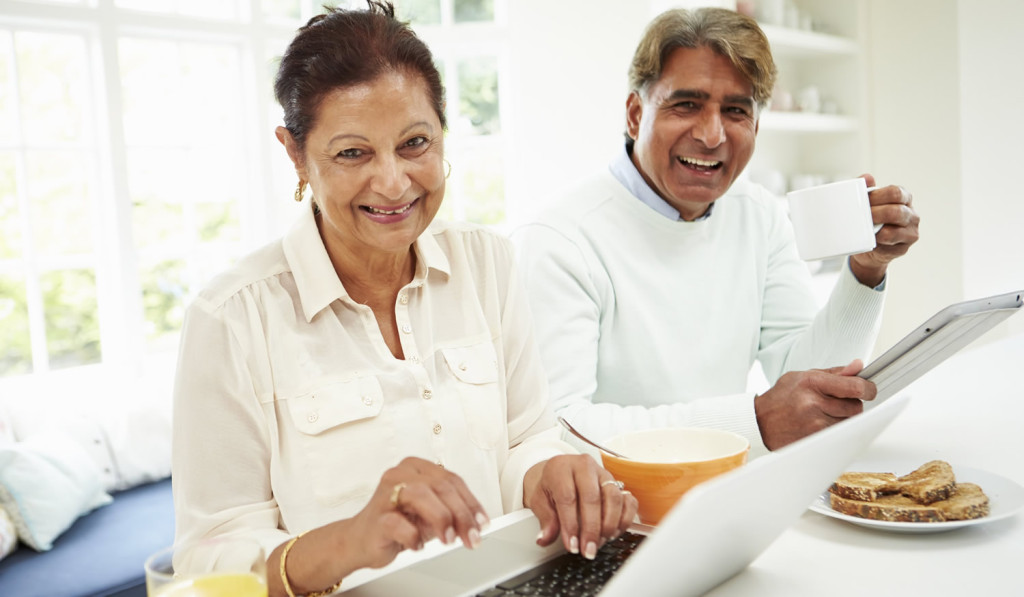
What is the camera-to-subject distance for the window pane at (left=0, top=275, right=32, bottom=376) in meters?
3.26

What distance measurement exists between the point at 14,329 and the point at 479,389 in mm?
2714

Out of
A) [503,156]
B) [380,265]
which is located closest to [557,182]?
[503,156]

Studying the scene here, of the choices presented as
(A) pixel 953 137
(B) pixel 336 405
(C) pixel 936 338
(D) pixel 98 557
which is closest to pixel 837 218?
(C) pixel 936 338

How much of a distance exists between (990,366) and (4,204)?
3.30 metres

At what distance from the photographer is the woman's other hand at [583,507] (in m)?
0.87

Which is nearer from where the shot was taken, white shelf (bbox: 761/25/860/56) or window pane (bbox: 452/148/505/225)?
white shelf (bbox: 761/25/860/56)

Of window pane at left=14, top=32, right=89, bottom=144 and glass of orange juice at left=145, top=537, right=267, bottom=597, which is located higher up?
window pane at left=14, top=32, right=89, bottom=144

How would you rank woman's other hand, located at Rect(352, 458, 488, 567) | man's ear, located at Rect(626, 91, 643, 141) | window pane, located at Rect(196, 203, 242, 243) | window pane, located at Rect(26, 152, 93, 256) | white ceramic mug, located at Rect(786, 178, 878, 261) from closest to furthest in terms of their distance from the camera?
woman's other hand, located at Rect(352, 458, 488, 567), white ceramic mug, located at Rect(786, 178, 878, 261), man's ear, located at Rect(626, 91, 643, 141), window pane, located at Rect(26, 152, 93, 256), window pane, located at Rect(196, 203, 242, 243)

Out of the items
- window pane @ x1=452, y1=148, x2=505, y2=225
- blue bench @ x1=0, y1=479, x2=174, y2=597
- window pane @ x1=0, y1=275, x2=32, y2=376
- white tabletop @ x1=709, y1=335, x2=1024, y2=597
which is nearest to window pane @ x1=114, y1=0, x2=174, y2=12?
window pane @ x1=0, y1=275, x2=32, y2=376

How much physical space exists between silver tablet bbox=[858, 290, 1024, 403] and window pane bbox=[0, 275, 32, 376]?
10.3ft

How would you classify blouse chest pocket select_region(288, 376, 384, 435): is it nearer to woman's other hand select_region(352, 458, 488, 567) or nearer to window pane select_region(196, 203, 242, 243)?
woman's other hand select_region(352, 458, 488, 567)

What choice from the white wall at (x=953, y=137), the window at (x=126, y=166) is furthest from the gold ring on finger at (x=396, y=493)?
the white wall at (x=953, y=137)

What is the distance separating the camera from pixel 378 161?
1156 millimetres

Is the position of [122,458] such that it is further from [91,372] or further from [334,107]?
[334,107]
